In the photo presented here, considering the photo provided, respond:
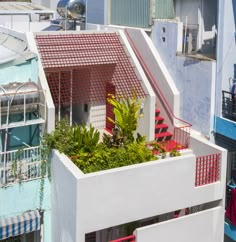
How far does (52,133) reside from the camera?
50.0ft

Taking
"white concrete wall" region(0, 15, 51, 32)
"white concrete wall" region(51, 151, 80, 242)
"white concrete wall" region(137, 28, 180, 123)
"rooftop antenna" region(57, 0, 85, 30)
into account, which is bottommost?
"white concrete wall" region(51, 151, 80, 242)

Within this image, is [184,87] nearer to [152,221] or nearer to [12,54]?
[152,221]

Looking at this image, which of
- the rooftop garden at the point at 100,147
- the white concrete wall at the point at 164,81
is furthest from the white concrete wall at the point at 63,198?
the white concrete wall at the point at 164,81

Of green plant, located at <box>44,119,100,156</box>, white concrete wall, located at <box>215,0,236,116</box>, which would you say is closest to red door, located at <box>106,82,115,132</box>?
white concrete wall, located at <box>215,0,236,116</box>

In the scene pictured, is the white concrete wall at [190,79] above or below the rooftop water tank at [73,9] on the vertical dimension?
below

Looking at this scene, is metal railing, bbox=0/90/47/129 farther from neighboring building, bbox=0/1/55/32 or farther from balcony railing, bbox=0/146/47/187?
neighboring building, bbox=0/1/55/32

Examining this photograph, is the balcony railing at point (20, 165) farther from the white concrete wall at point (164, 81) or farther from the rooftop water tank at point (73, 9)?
the rooftop water tank at point (73, 9)

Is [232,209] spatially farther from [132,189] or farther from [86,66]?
[86,66]

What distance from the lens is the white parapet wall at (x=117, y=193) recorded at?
13828mm

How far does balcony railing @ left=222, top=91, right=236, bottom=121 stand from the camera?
60.2 ft

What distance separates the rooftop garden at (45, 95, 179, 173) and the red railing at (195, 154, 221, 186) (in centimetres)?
114

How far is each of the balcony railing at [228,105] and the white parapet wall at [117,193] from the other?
3.75 metres

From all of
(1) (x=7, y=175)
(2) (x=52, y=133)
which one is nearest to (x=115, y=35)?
(2) (x=52, y=133)

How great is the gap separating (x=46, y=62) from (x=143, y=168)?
593 centimetres
